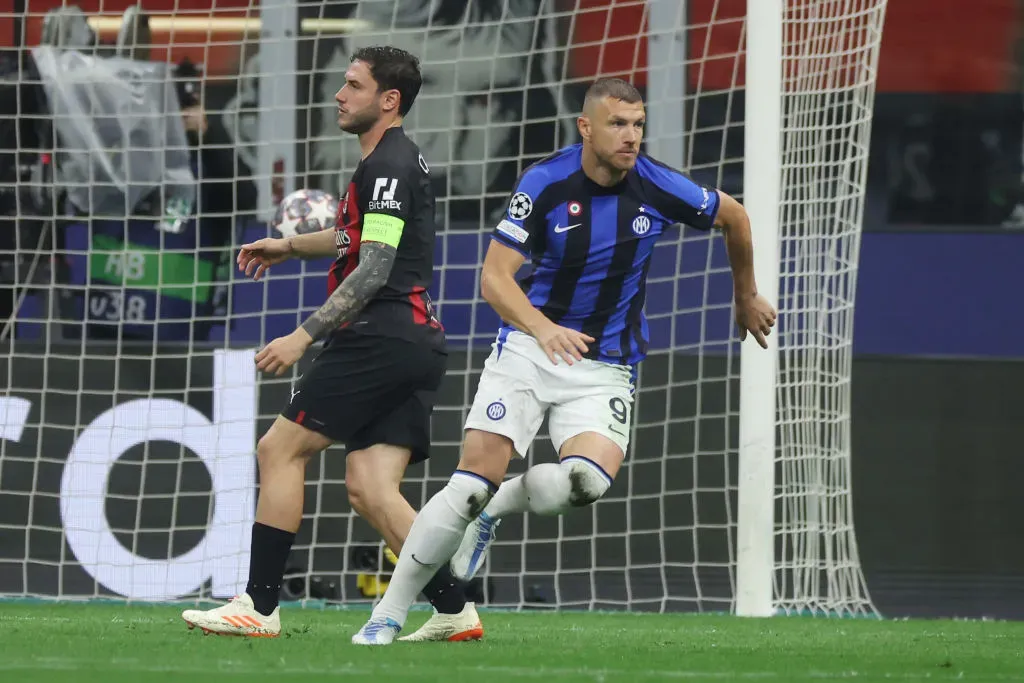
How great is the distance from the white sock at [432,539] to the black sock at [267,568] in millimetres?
436

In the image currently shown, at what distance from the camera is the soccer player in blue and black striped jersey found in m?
5.11

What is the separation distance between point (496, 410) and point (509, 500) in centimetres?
34

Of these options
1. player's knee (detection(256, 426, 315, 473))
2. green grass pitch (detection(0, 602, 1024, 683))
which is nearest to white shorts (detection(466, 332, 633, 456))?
player's knee (detection(256, 426, 315, 473))

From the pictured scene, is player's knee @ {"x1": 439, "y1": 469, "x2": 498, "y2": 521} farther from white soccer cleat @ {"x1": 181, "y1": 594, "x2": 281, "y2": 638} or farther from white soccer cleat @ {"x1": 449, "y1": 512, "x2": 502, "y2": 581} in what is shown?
white soccer cleat @ {"x1": 181, "y1": 594, "x2": 281, "y2": 638}

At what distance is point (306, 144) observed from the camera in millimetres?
8859

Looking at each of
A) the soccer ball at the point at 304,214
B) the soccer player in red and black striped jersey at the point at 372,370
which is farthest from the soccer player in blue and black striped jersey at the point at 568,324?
the soccer ball at the point at 304,214

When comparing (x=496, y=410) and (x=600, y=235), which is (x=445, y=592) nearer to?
(x=496, y=410)

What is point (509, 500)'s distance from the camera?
5398mm

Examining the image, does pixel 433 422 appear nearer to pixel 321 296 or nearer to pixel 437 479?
pixel 437 479

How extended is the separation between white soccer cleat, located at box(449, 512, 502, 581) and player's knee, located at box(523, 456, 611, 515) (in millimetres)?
280

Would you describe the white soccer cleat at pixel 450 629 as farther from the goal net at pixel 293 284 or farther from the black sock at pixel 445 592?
the goal net at pixel 293 284

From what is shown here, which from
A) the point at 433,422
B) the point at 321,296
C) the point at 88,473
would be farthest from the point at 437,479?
the point at 88,473

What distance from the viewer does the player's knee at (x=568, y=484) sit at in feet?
16.9

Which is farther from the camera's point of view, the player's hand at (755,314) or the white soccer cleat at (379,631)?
the player's hand at (755,314)
